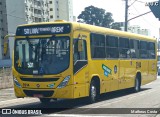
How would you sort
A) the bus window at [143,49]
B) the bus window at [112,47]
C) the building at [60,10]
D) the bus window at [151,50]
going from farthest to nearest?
the building at [60,10] < the bus window at [151,50] < the bus window at [143,49] < the bus window at [112,47]

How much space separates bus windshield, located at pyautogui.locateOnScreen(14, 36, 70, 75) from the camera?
13906 millimetres

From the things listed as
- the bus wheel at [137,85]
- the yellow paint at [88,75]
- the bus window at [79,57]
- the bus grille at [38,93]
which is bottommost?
the bus wheel at [137,85]

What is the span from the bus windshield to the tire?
2.25 metres

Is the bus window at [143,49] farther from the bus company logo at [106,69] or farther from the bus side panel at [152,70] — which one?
the bus company logo at [106,69]

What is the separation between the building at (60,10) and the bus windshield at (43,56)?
4184 inches

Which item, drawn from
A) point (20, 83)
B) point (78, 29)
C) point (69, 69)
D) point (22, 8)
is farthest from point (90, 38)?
point (22, 8)

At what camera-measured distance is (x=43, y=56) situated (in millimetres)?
14086

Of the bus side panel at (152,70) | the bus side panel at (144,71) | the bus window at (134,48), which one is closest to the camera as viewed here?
the bus window at (134,48)

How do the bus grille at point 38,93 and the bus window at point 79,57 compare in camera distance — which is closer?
the bus grille at point 38,93

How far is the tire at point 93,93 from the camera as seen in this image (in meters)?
15.5

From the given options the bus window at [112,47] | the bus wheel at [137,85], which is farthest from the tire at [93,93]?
the bus wheel at [137,85]

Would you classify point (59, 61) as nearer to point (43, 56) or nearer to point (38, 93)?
point (43, 56)

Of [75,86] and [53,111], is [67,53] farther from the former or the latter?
[53,111]

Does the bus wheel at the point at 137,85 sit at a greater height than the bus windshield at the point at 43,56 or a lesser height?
lesser
